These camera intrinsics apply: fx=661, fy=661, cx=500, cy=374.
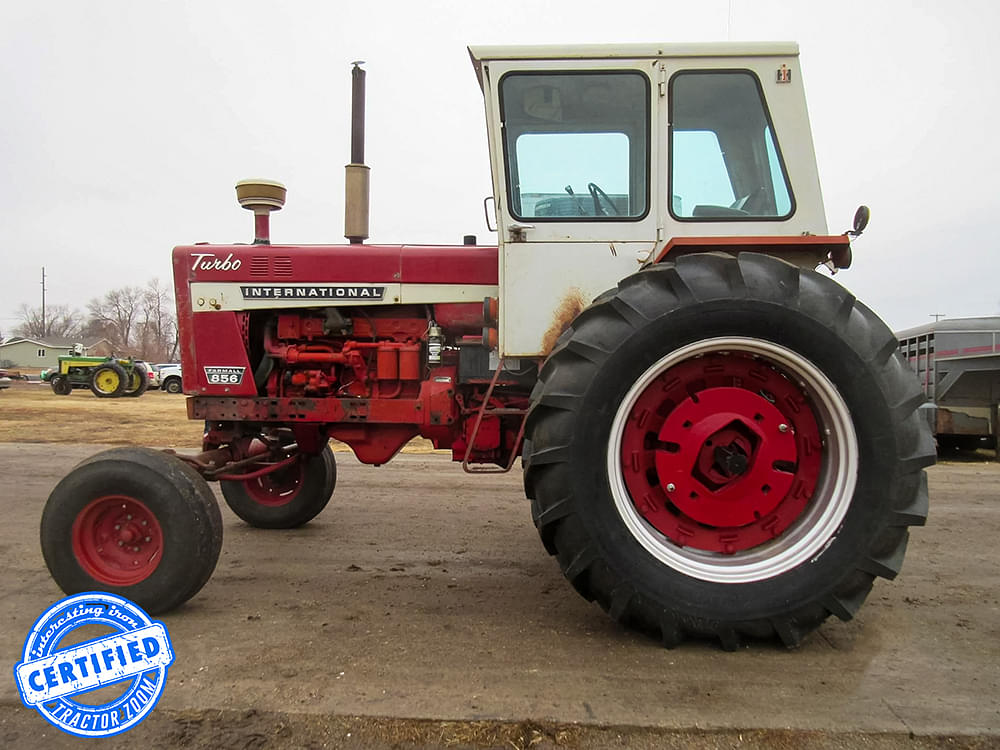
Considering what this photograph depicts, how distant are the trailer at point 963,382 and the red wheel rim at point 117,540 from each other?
9022 millimetres

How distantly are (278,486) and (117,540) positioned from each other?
1582mm

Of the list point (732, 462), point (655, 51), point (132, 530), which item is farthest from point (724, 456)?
point (132, 530)

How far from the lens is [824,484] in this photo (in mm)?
2658

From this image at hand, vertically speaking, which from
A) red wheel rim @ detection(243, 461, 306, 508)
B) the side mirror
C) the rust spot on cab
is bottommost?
red wheel rim @ detection(243, 461, 306, 508)

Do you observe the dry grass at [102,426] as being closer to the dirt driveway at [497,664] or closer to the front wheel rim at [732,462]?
the dirt driveway at [497,664]

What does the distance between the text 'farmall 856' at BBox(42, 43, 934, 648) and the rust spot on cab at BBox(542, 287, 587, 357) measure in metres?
0.01

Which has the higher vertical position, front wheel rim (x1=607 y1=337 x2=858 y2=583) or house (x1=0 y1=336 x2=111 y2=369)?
front wheel rim (x1=607 y1=337 x2=858 y2=583)

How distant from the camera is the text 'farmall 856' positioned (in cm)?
248

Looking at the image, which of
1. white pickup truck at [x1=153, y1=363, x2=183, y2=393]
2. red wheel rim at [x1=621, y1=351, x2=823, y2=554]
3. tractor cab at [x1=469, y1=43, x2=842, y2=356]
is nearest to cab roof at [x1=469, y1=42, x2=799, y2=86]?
tractor cab at [x1=469, y1=43, x2=842, y2=356]

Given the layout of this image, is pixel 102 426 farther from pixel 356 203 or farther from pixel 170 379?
pixel 170 379

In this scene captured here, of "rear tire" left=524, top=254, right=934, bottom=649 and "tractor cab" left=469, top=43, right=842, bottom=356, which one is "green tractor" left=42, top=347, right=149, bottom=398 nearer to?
"tractor cab" left=469, top=43, right=842, bottom=356

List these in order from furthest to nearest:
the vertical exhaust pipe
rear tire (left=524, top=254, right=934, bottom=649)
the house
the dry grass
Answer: the house
the dry grass
the vertical exhaust pipe
rear tire (left=524, top=254, right=934, bottom=649)

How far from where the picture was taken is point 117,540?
2.93m

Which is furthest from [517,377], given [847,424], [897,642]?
[897,642]
